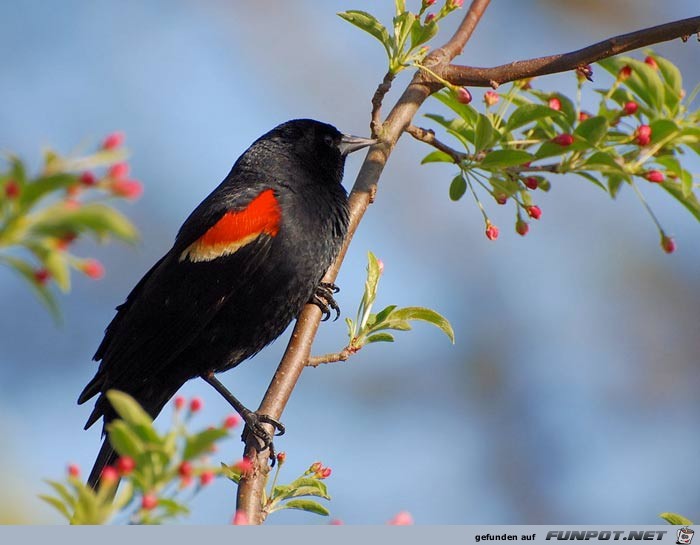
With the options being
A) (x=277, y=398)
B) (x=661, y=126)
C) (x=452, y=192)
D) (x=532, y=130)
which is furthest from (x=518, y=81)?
(x=277, y=398)

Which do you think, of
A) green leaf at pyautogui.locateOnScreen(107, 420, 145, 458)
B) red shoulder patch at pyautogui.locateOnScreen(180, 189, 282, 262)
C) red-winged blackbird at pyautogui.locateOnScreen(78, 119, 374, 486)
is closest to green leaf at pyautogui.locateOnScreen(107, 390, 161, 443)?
green leaf at pyautogui.locateOnScreen(107, 420, 145, 458)

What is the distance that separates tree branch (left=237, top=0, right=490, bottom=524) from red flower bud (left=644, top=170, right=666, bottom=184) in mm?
790

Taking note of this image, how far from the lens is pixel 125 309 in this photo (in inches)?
119

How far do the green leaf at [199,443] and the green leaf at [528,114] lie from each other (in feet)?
4.50

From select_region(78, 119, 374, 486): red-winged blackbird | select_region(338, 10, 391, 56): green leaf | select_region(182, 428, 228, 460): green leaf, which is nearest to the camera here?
select_region(182, 428, 228, 460): green leaf

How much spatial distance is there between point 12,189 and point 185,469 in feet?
1.12

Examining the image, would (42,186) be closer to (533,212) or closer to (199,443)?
(199,443)

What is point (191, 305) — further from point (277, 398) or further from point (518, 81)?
point (518, 81)

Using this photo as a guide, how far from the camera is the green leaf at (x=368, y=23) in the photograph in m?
2.17

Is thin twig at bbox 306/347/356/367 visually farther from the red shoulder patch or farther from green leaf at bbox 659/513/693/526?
green leaf at bbox 659/513/693/526

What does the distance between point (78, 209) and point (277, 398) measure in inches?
61.1

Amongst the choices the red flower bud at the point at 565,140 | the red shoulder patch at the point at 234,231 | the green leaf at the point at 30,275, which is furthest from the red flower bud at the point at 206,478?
the red shoulder patch at the point at 234,231

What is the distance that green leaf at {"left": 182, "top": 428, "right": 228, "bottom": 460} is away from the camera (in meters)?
0.87

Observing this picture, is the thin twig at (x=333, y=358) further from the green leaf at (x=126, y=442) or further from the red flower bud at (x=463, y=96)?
the green leaf at (x=126, y=442)
